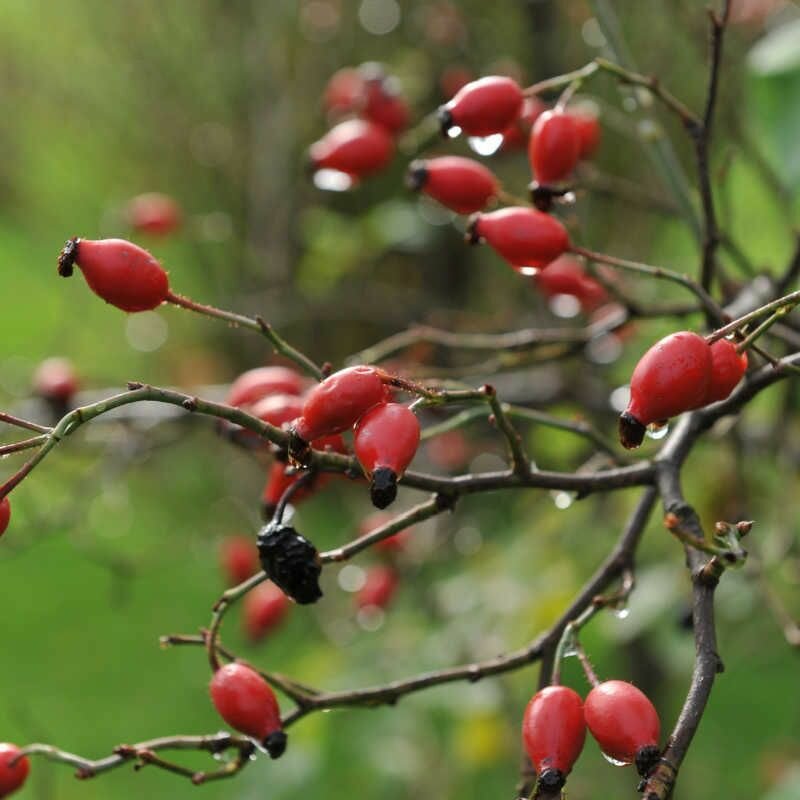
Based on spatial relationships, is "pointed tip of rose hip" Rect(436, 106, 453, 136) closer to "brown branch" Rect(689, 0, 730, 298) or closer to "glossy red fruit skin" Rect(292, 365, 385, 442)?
"brown branch" Rect(689, 0, 730, 298)

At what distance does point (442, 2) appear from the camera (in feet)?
13.8

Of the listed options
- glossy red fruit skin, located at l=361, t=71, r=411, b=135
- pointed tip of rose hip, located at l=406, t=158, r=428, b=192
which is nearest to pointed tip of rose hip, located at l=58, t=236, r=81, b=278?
pointed tip of rose hip, located at l=406, t=158, r=428, b=192

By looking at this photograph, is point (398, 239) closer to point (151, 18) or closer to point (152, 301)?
point (152, 301)

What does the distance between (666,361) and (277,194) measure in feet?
13.2

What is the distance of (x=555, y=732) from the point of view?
114cm

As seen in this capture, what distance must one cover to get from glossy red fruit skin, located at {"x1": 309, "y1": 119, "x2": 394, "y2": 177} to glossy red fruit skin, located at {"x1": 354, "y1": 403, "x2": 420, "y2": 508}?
50.1 inches

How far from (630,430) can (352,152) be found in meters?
1.34

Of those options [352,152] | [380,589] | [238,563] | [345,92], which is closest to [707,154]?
[352,152]

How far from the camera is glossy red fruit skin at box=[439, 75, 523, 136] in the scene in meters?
1.73

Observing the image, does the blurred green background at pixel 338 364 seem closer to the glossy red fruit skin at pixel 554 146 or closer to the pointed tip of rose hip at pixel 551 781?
the glossy red fruit skin at pixel 554 146

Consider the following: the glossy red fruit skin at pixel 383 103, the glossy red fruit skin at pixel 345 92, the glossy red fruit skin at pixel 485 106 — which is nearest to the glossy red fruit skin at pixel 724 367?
the glossy red fruit skin at pixel 485 106

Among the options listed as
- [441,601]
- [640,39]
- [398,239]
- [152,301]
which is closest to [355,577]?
[441,601]

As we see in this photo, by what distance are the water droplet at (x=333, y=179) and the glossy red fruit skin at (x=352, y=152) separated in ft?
0.08

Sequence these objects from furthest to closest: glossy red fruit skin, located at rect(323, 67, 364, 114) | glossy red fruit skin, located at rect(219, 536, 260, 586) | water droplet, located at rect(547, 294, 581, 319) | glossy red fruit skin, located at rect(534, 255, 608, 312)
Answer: glossy red fruit skin, located at rect(219, 536, 260, 586) → glossy red fruit skin, located at rect(323, 67, 364, 114) → water droplet, located at rect(547, 294, 581, 319) → glossy red fruit skin, located at rect(534, 255, 608, 312)
